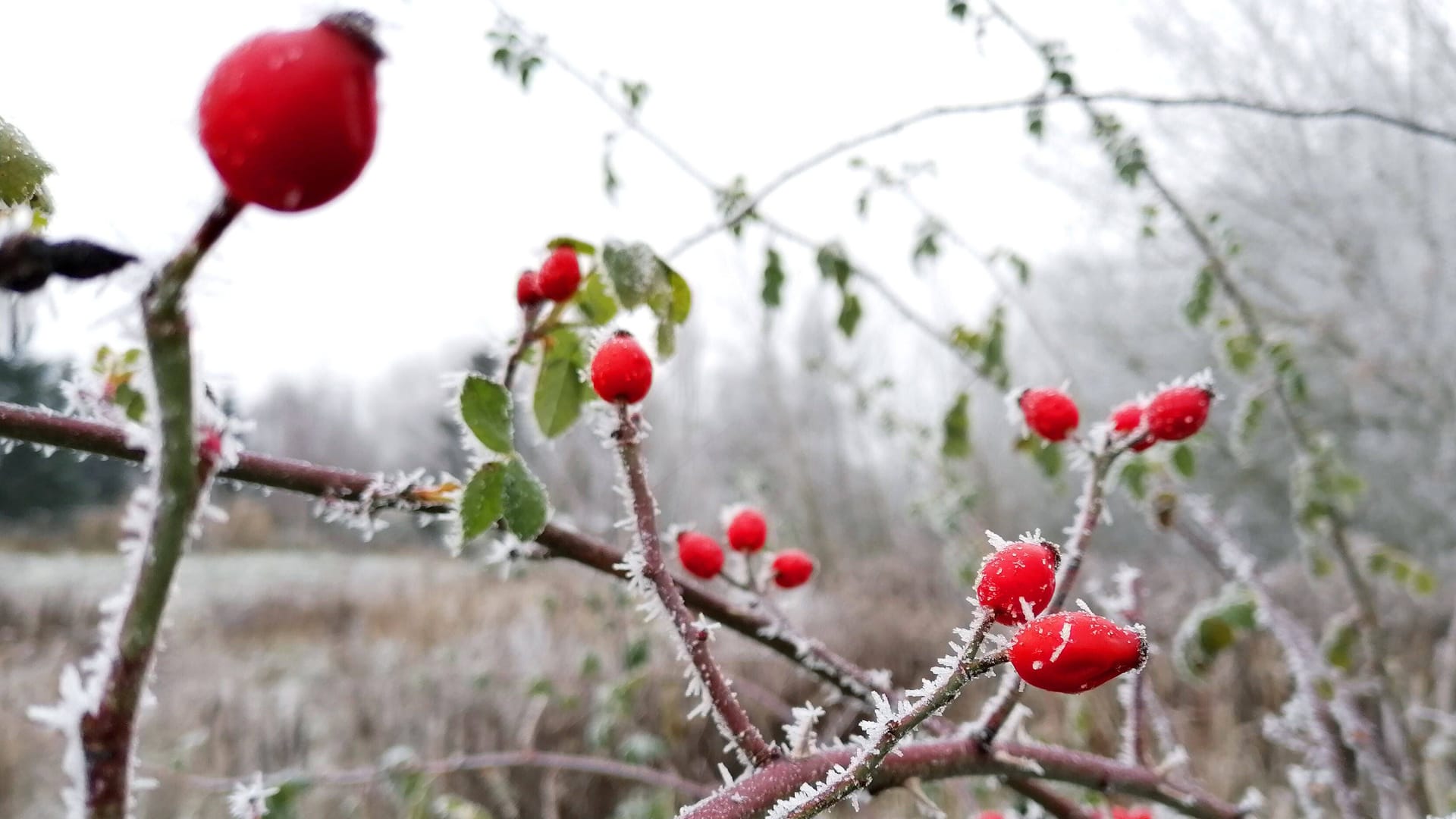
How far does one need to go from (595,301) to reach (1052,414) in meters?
0.34

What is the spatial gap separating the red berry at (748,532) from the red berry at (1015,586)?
0.33 metres

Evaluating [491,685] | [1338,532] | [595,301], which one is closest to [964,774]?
[595,301]

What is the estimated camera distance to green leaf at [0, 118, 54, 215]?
1.17 ft

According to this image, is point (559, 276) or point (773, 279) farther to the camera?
point (773, 279)

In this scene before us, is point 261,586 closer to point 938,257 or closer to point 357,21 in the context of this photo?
point 938,257

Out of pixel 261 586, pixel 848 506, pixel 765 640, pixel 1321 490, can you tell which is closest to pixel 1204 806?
pixel 765 640

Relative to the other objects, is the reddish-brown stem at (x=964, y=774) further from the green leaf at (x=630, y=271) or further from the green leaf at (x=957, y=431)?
the green leaf at (x=957, y=431)

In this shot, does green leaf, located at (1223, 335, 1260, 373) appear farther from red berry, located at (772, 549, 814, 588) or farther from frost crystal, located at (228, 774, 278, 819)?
frost crystal, located at (228, 774, 278, 819)

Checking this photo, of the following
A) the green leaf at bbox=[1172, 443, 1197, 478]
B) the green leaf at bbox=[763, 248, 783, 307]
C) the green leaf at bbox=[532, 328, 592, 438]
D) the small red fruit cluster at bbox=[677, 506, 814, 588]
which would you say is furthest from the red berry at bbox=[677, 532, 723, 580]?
the green leaf at bbox=[1172, 443, 1197, 478]

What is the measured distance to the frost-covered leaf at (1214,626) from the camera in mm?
1069

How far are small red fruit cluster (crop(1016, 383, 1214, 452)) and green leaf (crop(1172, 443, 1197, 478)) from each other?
0.60 meters

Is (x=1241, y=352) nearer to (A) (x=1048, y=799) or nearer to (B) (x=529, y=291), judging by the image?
(A) (x=1048, y=799)

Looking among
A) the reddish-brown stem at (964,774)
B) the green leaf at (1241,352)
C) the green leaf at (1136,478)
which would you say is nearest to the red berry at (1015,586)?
the reddish-brown stem at (964,774)

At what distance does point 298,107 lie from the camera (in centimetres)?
23
